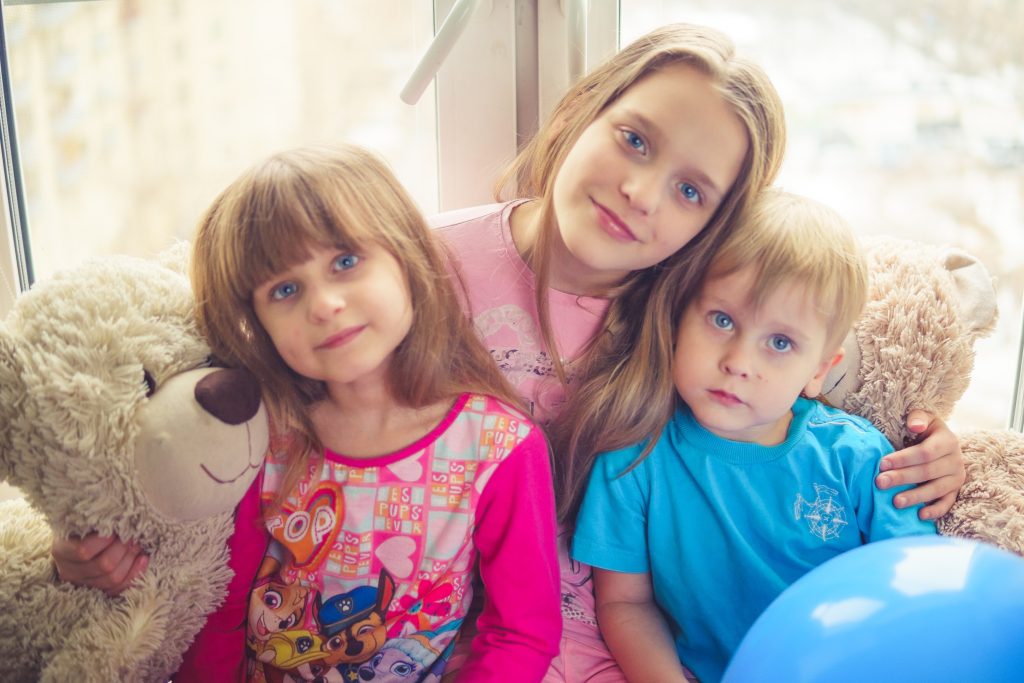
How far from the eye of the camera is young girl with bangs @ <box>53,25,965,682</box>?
0.94 meters

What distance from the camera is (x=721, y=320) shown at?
94cm

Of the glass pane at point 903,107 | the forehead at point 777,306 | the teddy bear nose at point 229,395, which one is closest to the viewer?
the teddy bear nose at point 229,395

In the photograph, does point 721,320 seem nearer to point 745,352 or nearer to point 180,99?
point 745,352

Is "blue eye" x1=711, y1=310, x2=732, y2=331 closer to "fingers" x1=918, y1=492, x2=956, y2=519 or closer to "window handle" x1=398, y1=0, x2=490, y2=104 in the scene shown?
"fingers" x1=918, y1=492, x2=956, y2=519

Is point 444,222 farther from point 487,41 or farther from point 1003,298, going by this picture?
point 1003,298

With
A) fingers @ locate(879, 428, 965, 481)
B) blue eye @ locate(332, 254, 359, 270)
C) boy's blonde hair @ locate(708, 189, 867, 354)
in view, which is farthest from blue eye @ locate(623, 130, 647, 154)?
fingers @ locate(879, 428, 965, 481)

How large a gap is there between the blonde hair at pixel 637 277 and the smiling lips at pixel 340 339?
0.30 meters

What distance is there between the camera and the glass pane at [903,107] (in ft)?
4.00

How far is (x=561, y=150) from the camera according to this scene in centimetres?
107

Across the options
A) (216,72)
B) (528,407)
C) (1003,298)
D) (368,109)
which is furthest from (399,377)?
(1003,298)

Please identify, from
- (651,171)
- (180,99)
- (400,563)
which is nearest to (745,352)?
(651,171)

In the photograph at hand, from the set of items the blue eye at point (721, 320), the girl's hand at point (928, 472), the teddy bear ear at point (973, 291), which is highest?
the blue eye at point (721, 320)

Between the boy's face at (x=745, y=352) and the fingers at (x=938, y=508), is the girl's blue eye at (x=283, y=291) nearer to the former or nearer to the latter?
the boy's face at (x=745, y=352)

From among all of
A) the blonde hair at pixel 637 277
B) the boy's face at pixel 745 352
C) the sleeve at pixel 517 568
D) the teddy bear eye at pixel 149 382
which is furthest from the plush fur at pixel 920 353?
the teddy bear eye at pixel 149 382
